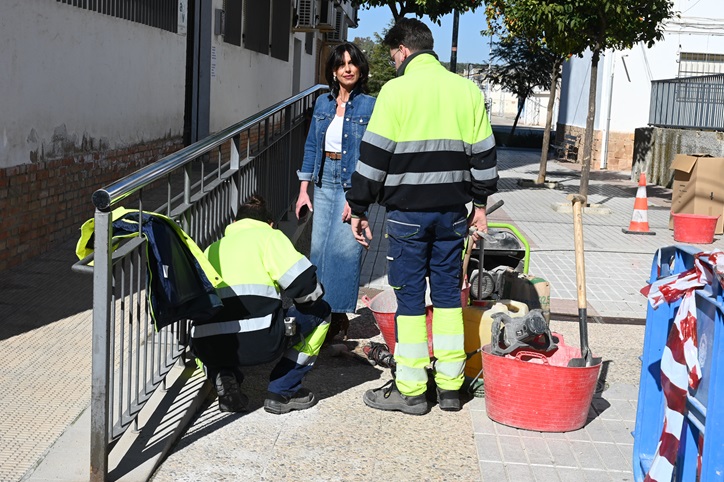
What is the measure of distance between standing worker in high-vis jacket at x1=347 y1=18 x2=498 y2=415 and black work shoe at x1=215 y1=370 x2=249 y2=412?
707mm

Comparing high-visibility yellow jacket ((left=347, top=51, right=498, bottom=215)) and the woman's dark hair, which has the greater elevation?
the woman's dark hair

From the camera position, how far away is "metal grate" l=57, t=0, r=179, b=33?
10.1 m

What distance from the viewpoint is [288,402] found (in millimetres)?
5277

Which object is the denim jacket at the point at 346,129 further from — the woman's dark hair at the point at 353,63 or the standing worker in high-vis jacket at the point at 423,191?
the standing worker in high-vis jacket at the point at 423,191

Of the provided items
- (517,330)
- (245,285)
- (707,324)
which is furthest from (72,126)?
(707,324)

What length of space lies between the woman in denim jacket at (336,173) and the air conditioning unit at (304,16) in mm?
20474

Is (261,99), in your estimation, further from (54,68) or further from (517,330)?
(517,330)

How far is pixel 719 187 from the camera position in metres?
13.5

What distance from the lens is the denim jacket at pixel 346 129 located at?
6.40 m

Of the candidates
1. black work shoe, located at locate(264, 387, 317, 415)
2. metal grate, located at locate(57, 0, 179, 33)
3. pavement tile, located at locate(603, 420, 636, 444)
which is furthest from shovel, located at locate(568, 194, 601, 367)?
metal grate, located at locate(57, 0, 179, 33)

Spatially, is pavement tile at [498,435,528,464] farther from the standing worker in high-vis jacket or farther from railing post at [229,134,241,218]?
railing post at [229,134,241,218]

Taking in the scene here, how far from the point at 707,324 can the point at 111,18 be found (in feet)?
28.1

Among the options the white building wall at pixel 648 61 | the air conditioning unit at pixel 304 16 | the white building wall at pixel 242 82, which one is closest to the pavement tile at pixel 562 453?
the white building wall at pixel 242 82

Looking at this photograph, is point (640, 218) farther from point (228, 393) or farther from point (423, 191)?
point (228, 393)
